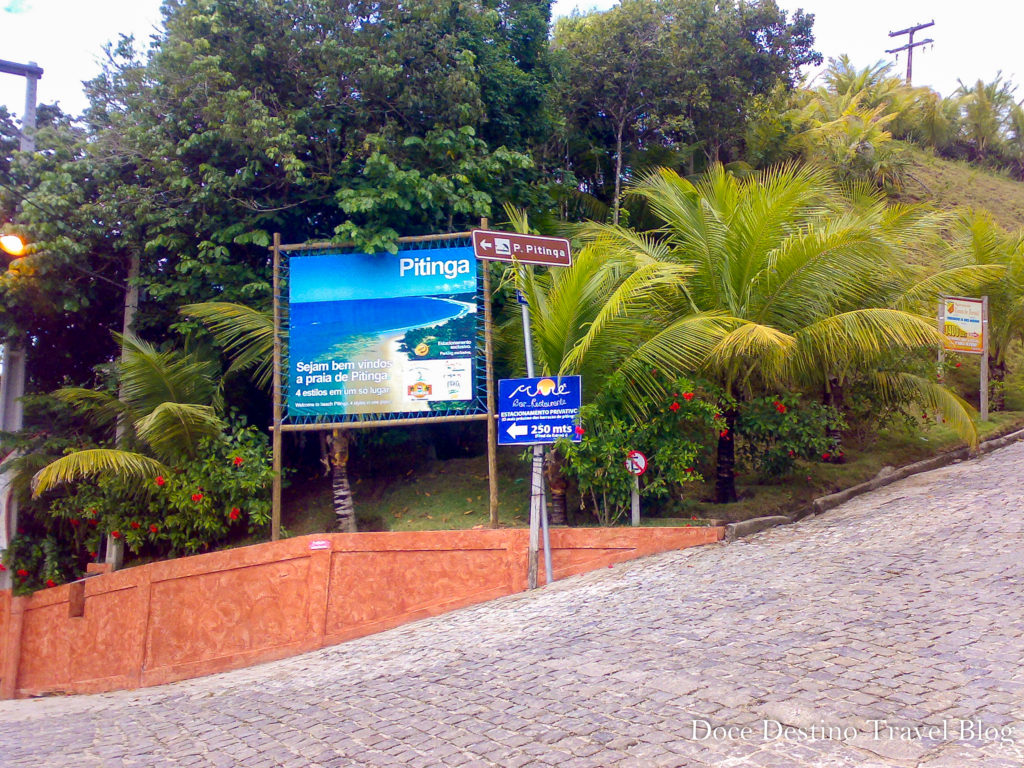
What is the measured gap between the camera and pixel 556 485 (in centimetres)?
968

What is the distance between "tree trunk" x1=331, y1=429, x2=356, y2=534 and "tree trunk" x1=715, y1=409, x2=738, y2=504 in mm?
4401

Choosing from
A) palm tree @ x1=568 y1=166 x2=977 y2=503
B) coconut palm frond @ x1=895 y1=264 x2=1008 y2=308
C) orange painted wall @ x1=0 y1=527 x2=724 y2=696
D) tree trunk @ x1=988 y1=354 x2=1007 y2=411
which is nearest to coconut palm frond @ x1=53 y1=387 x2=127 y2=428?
orange painted wall @ x1=0 y1=527 x2=724 y2=696

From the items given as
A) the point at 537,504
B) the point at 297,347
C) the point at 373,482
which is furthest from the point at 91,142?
the point at 537,504

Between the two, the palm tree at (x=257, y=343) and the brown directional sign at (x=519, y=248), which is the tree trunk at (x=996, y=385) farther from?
the palm tree at (x=257, y=343)

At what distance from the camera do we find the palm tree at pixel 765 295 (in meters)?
9.20

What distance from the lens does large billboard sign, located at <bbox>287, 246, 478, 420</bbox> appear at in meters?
9.98

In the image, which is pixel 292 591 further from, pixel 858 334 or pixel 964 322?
pixel 964 322

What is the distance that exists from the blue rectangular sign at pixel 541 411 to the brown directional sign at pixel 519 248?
1.24 meters

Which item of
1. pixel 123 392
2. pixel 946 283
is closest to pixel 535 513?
pixel 123 392

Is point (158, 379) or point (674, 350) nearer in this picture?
point (674, 350)

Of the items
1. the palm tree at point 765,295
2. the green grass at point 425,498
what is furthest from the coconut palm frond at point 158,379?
the palm tree at point 765,295

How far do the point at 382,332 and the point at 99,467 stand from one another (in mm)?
3594

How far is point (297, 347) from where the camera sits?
10.2 metres

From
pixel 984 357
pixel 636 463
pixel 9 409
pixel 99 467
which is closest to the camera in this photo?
pixel 636 463
